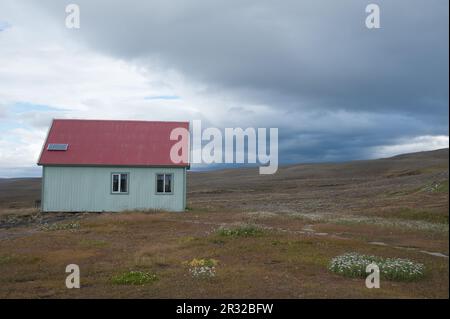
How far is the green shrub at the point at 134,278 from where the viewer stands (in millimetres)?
12000

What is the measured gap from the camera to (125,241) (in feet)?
65.6

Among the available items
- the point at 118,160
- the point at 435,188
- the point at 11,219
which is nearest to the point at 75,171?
the point at 118,160

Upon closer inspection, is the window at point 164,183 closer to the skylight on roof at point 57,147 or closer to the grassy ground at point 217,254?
the grassy ground at point 217,254

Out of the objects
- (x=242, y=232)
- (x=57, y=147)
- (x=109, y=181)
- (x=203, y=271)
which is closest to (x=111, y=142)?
(x=109, y=181)

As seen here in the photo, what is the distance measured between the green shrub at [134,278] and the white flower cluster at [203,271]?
994mm

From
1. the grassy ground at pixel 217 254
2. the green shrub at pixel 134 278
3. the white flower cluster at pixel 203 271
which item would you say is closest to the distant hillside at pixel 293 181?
the grassy ground at pixel 217 254

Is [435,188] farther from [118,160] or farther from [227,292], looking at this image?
[227,292]

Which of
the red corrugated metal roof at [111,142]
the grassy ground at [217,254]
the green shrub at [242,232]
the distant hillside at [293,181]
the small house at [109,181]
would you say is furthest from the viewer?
the distant hillside at [293,181]

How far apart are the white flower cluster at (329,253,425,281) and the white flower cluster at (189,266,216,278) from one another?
123 inches

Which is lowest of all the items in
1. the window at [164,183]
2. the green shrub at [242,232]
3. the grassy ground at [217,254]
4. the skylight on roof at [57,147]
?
the grassy ground at [217,254]

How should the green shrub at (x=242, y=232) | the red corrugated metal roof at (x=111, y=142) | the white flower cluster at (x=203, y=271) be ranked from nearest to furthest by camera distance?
the white flower cluster at (x=203, y=271)
the green shrub at (x=242, y=232)
the red corrugated metal roof at (x=111, y=142)

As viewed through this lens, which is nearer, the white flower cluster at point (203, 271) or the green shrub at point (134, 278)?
the green shrub at point (134, 278)

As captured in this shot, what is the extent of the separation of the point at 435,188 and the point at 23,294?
36.7 meters

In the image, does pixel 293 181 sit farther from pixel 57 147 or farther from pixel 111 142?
pixel 57 147
